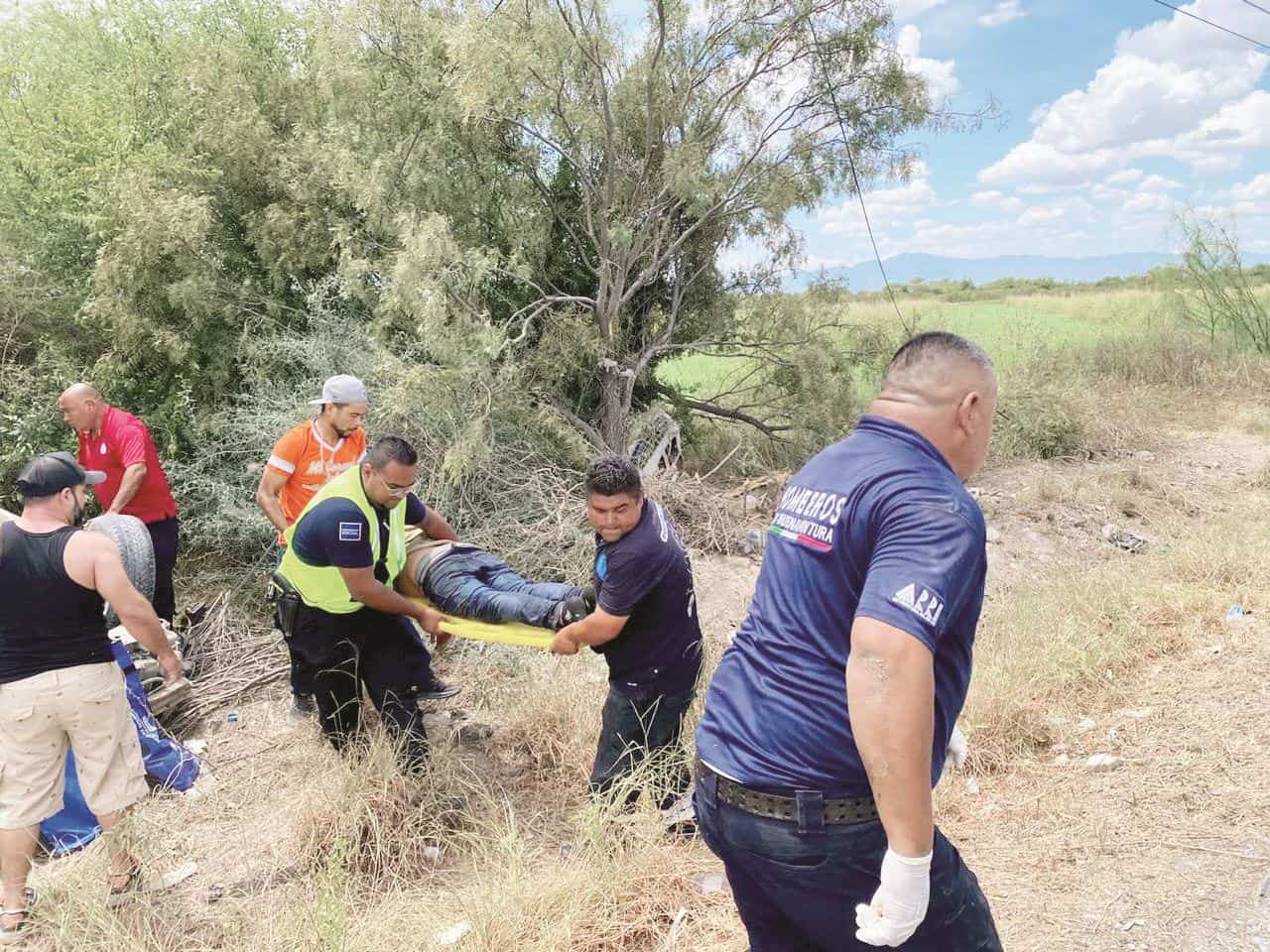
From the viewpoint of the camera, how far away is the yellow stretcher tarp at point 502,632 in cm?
345

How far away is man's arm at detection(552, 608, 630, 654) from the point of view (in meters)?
3.04

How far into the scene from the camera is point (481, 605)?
367 centimetres

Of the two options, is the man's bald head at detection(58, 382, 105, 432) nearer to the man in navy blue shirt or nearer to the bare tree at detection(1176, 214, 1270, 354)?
the man in navy blue shirt

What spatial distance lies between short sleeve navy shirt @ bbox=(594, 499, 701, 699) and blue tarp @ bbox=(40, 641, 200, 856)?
2245 mm

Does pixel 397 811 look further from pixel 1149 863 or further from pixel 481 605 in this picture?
pixel 1149 863

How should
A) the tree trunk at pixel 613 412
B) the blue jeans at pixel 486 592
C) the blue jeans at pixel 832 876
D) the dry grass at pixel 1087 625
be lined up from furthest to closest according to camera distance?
the tree trunk at pixel 613 412 → the dry grass at pixel 1087 625 → the blue jeans at pixel 486 592 → the blue jeans at pixel 832 876

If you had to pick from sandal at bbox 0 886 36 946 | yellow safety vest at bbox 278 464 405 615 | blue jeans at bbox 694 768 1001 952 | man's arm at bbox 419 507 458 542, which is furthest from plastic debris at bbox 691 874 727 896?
sandal at bbox 0 886 36 946

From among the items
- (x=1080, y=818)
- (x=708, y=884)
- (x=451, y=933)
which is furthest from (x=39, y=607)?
(x=1080, y=818)

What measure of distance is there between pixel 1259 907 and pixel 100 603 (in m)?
3.94

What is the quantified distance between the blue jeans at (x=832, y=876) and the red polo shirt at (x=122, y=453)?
4.52 m

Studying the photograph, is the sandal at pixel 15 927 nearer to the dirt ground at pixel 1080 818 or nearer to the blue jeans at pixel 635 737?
the dirt ground at pixel 1080 818

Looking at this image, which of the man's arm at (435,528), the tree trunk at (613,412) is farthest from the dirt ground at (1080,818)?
the tree trunk at (613,412)

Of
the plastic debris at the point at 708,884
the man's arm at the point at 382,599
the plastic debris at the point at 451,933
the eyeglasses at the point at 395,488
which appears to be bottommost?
the plastic debris at the point at 708,884

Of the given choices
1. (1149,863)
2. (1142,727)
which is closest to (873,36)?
(1142,727)
